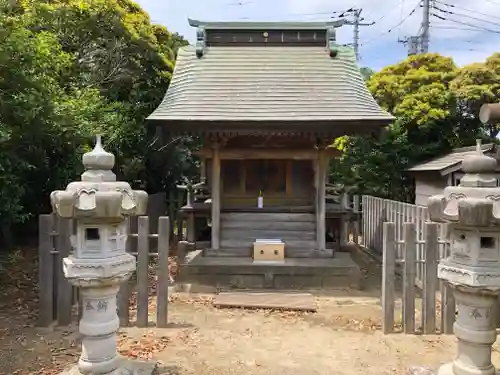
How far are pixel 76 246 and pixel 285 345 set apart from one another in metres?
3.09

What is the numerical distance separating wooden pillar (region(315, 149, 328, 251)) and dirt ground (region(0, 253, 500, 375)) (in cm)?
264

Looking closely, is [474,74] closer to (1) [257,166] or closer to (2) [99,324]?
(1) [257,166]

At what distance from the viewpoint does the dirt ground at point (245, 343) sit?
5180mm

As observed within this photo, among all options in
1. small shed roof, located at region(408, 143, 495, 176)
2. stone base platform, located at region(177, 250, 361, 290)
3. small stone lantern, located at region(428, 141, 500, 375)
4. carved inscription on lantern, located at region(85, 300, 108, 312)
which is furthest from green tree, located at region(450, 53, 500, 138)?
carved inscription on lantern, located at region(85, 300, 108, 312)

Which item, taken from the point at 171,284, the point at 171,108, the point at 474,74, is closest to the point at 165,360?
the point at 171,284

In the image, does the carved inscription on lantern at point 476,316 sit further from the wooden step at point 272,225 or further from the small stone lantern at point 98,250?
the wooden step at point 272,225

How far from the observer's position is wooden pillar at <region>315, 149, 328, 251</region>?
10250mm

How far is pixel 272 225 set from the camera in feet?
35.8

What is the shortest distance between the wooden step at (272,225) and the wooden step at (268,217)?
0.26 ft

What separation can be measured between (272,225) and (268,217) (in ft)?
0.79

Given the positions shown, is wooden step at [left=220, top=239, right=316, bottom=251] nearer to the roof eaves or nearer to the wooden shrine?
the wooden shrine

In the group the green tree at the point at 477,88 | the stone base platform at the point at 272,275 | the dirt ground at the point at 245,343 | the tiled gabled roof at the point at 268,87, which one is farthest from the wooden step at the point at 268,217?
the green tree at the point at 477,88

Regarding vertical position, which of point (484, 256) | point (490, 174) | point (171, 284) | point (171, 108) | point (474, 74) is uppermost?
point (474, 74)

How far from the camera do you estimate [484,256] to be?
4.10 meters
